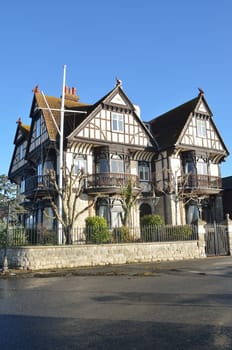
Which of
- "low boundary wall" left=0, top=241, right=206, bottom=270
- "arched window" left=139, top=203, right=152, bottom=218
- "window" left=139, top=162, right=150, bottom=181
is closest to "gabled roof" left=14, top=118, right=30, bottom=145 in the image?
"window" left=139, top=162, right=150, bottom=181

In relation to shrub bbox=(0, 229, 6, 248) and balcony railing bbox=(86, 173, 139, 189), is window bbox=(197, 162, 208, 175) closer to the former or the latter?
balcony railing bbox=(86, 173, 139, 189)

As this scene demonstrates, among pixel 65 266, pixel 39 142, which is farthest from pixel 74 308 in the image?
pixel 39 142

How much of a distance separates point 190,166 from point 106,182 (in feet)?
27.5

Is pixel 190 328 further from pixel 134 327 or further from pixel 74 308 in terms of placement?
pixel 74 308

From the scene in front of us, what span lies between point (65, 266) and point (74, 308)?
9776 mm

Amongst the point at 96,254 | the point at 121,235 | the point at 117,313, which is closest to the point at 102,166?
the point at 121,235

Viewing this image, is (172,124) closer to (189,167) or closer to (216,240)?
(189,167)

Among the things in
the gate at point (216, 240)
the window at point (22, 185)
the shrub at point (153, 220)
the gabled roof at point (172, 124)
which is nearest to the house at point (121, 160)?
the gabled roof at point (172, 124)

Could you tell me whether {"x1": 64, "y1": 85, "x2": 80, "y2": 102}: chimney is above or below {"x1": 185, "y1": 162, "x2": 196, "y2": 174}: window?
above

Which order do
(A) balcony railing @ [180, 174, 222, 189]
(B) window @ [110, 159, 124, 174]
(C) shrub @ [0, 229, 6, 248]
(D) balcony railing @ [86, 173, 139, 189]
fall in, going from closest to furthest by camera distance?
(C) shrub @ [0, 229, 6, 248] → (D) balcony railing @ [86, 173, 139, 189] → (B) window @ [110, 159, 124, 174] → (A) balcony railing @ [180, 174, 222, 189]

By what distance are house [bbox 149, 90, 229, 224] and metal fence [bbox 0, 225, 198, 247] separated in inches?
246

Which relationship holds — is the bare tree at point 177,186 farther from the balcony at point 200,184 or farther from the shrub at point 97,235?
the shrub at point 97,235

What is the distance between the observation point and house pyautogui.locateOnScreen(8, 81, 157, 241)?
86.9 ft

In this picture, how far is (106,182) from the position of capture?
Result: 2634cm
